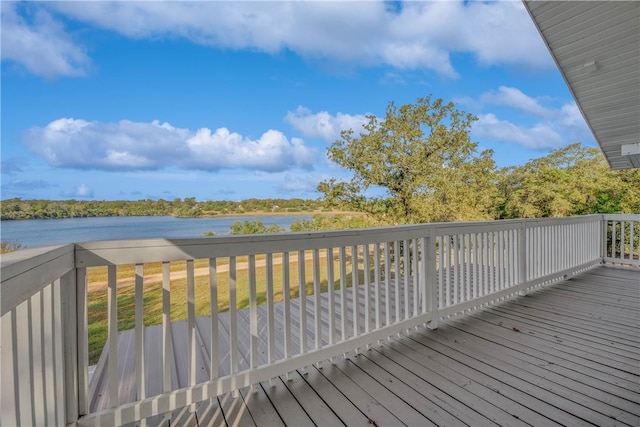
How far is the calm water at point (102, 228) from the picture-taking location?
6.68ft

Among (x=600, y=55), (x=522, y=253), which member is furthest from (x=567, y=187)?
(x=522, y=253)

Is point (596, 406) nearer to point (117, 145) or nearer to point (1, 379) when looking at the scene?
point (1, 379)

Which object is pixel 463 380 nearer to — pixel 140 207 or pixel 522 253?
pixel 522 253

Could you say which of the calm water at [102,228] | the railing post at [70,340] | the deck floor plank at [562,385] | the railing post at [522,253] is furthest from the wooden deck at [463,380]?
the calm water at [102,228]

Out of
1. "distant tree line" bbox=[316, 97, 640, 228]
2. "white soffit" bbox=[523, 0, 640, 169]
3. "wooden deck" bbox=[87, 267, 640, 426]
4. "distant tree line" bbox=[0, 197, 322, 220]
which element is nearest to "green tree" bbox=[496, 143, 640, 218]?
"distant tree line" bbox=[316, 97, 640, 228]

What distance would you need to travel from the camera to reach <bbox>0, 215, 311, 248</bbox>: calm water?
2037 mm

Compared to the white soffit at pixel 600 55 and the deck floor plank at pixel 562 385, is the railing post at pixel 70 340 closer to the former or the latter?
the deck floor plank at pixel 562 385

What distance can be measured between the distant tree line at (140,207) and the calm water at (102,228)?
146 millimetres

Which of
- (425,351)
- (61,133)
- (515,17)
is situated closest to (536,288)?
(425,351)

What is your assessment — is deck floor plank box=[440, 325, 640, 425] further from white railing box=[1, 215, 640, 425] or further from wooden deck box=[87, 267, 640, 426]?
white railing box=[1, 215, 640, 425]

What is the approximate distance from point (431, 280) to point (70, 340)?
8.83ft

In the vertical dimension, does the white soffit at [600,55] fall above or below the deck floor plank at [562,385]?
above

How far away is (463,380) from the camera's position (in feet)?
6.95

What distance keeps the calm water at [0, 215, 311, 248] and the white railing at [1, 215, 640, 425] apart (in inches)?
9.0
